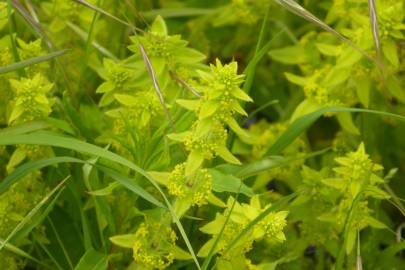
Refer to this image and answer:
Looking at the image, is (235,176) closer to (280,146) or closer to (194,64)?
(280,146)

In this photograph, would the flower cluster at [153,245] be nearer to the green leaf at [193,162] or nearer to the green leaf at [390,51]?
the green leaf at [193,162]

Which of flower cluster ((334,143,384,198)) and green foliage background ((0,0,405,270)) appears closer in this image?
green foliage background ((0,0,405,270))

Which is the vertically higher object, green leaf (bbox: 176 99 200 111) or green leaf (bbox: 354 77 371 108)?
green leaf (bbox: 176 99 200 111)

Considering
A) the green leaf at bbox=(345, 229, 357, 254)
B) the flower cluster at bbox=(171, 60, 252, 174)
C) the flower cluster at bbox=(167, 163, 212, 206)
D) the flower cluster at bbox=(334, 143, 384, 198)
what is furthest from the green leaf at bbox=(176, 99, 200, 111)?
the green leaf at bbox=(345, 229, 357, 254)

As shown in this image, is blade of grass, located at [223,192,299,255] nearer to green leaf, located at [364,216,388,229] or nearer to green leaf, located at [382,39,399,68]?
green leaf, located at [364,216,388,229]

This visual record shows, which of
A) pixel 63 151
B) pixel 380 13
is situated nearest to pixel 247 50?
pixel 380 13

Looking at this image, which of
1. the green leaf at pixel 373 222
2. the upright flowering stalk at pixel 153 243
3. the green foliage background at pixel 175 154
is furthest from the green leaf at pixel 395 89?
the upright flowering stalk at pixel 153 243
